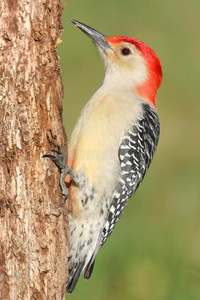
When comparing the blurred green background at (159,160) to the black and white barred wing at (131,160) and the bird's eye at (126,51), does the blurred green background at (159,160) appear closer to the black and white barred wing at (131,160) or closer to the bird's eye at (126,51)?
the black and white barred wing at (131,160)

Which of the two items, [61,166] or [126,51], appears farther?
[126,51]

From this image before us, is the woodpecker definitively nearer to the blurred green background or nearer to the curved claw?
the curved claw

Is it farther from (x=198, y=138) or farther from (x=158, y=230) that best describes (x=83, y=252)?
(x=198, y=138)

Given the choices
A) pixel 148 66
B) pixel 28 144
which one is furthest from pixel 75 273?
pixel 148 66

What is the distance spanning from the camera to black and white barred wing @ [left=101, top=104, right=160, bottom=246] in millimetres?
5285

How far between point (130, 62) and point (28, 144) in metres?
2.01

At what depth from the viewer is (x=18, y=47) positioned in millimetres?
4176

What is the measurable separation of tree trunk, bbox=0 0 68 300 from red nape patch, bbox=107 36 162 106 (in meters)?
1.56

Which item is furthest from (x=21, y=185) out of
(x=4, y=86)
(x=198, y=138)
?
(x=198, y=138)

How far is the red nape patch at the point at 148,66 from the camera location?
589cm

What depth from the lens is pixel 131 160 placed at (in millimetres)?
5332

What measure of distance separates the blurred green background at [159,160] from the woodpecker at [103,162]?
0.95 m

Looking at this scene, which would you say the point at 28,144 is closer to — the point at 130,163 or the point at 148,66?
the point at 130,163

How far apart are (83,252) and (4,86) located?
1.72m
